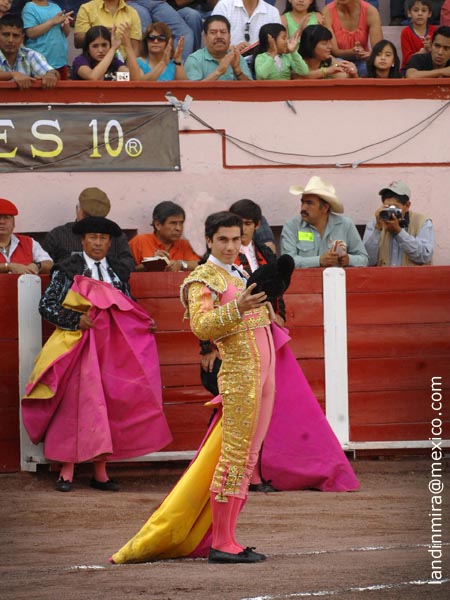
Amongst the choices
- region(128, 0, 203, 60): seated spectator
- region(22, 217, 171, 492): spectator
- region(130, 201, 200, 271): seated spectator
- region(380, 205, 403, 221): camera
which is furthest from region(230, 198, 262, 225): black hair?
region(128, 0, 203, 60): seated spectator

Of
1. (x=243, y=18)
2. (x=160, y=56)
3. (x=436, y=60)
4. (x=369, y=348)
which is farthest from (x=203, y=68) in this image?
(x=369, y=348)

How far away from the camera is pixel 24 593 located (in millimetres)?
4352

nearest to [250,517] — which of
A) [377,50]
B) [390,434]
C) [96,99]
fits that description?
[390,434]

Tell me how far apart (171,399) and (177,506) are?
2888mm

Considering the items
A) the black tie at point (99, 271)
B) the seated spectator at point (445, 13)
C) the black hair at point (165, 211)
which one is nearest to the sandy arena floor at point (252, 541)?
the black tie at point (99, 271)

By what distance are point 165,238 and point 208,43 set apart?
157 cm

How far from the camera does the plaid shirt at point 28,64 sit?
335 inches

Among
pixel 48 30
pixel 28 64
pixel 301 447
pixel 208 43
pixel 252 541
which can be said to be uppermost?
pixel 48 30

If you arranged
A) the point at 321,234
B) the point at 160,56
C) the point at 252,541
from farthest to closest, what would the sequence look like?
the point at 160,56
the point at 321,234
the point at 252,541

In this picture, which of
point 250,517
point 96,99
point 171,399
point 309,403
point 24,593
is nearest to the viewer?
point 24,593

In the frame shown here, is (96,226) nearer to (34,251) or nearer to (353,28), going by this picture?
(34,251)

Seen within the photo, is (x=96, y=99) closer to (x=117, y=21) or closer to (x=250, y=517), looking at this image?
(x=117, y=21)

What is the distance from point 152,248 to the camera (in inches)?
320

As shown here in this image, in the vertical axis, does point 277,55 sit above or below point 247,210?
above
